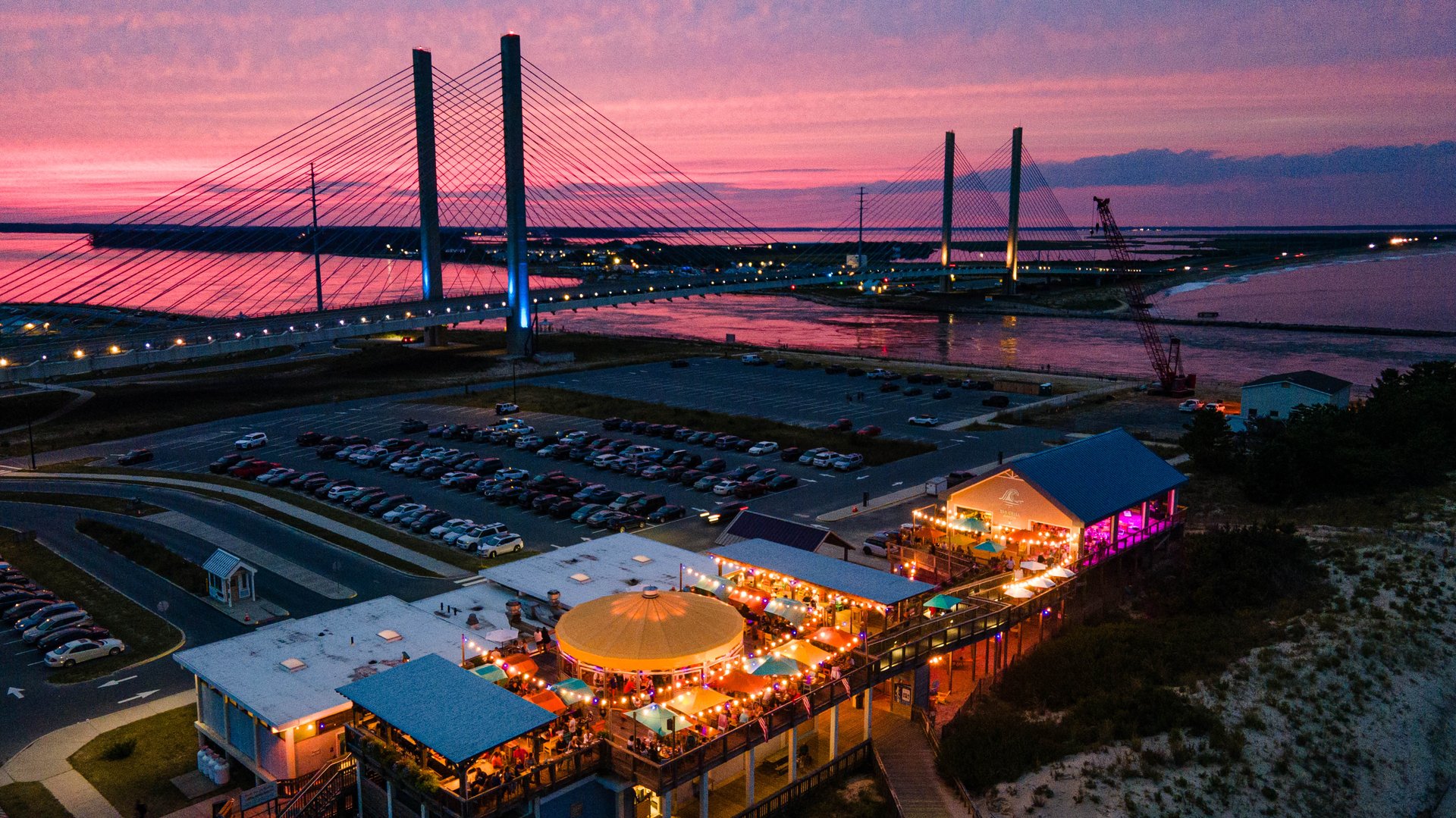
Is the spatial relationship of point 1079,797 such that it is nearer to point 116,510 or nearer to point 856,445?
point 856,445

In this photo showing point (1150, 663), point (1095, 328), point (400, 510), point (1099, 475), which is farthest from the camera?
point (1095, 328)

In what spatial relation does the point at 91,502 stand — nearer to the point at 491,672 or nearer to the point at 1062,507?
the point at 491,672

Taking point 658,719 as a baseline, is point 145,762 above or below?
below

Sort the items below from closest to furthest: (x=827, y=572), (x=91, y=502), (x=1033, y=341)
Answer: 1. (x=827, y=572)
2. (x=91, y=502)
3. (x=1033, y=341)

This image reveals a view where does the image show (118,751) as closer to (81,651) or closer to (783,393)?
(81,651)

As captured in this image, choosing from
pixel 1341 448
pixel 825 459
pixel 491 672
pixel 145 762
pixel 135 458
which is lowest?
pixel 145 762

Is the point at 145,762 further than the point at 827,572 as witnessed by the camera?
No

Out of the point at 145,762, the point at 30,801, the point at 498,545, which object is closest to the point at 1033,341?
the point at 498,545
